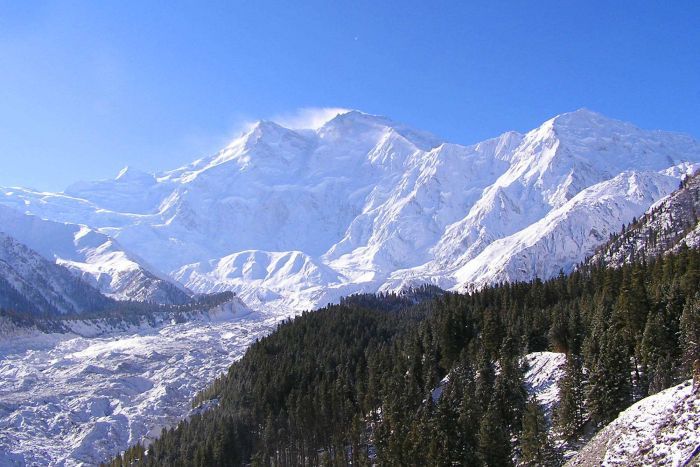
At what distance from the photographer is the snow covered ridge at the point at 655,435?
2074 inches

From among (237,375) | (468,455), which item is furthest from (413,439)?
(237,375)

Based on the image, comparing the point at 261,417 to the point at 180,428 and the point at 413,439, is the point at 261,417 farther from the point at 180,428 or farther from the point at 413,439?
the point at 413,439

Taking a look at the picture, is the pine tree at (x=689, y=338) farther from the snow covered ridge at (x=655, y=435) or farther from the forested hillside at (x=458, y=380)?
the snow covered ridge at (x=655, y=435)

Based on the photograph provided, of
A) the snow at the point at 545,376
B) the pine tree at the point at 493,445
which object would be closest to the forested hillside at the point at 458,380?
the pine tree at the point at 493,445

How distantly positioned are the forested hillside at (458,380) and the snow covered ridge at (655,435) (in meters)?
13.8

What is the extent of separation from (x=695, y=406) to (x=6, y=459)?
6387 inches

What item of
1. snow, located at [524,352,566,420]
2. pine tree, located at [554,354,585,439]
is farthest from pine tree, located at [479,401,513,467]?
snow, located at [524,352,566,420]

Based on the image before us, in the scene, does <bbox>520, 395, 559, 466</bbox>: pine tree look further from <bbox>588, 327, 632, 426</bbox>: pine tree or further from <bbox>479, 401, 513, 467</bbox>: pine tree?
<bbox>588, 327, 632, 426</bbox>: pine tree

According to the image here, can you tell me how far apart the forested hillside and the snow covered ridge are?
1384 cm

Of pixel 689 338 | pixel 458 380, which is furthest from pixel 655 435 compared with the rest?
pixel 458 380

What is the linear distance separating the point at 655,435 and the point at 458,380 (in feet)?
170

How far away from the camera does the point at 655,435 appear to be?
2200 inches

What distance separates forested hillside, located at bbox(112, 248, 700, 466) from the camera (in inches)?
3312

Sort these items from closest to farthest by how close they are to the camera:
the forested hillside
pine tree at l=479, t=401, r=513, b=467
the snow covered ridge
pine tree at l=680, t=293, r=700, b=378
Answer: the snow covered ridge
pine tree at l=680, t=293, r=700, b=378
pine tree at l=479, t=401, r=513, b=467
the forested hillside
